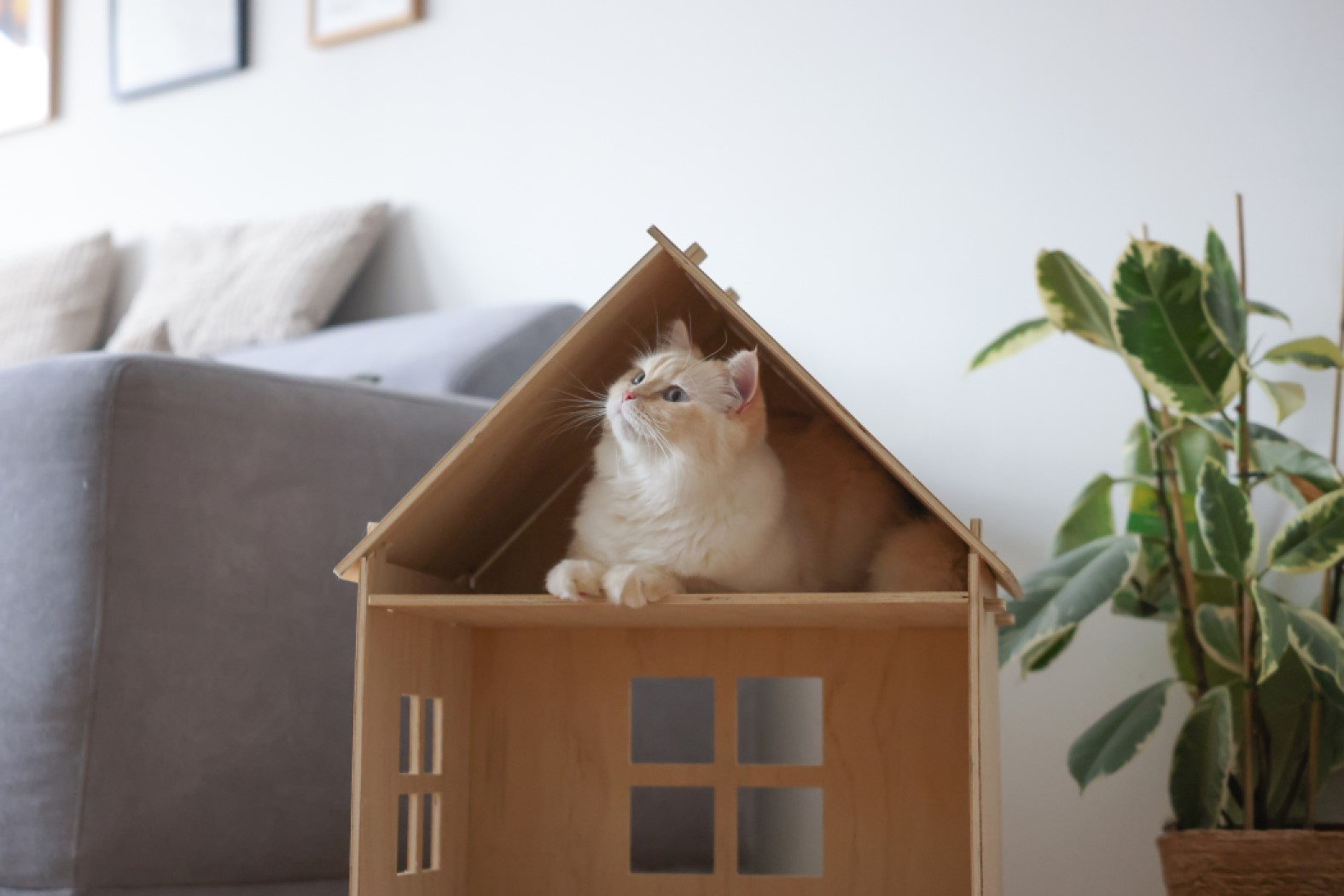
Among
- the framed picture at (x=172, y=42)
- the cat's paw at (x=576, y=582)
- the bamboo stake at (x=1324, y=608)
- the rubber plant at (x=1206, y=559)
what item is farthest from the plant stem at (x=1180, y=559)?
the framed picture at (x=172, y=42)

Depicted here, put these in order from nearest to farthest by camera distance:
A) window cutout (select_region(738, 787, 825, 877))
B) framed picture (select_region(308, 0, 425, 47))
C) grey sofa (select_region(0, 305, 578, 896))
Result: 1. grey sofa (select_region(0, 305, 578, 896))
2. window cutout (select_region(738, 787, 825, 877))
3. framed picture (select_region(308, 0, 425, 47))

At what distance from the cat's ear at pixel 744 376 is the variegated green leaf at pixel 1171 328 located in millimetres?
467

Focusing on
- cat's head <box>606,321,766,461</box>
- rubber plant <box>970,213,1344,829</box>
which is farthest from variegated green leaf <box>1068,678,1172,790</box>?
cat's head <box>606,321,766,461</box>

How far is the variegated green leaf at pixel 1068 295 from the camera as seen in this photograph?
1.31m

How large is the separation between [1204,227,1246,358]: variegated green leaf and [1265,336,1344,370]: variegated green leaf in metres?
0.08

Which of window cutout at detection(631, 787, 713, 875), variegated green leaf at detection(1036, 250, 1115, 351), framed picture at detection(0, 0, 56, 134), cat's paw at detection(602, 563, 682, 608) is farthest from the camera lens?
framed picture at detection(0, 0, 56, 134)

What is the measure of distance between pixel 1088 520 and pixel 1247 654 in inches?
9.1

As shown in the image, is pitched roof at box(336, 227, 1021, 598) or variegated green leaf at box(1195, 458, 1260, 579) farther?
variegated green leaf at box(1195, 458, 1260, 579)

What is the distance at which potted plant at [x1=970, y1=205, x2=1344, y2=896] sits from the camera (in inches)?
46.1

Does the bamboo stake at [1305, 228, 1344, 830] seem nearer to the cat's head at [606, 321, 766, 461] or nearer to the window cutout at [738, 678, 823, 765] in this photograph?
the window cutout at [738, 678, 823, 765]

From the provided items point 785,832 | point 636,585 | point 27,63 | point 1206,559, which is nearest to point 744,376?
point 636,585

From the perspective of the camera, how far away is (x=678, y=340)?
42.9 inches

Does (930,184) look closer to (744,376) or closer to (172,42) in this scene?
(744,376)

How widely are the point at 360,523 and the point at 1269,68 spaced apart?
1.23m
